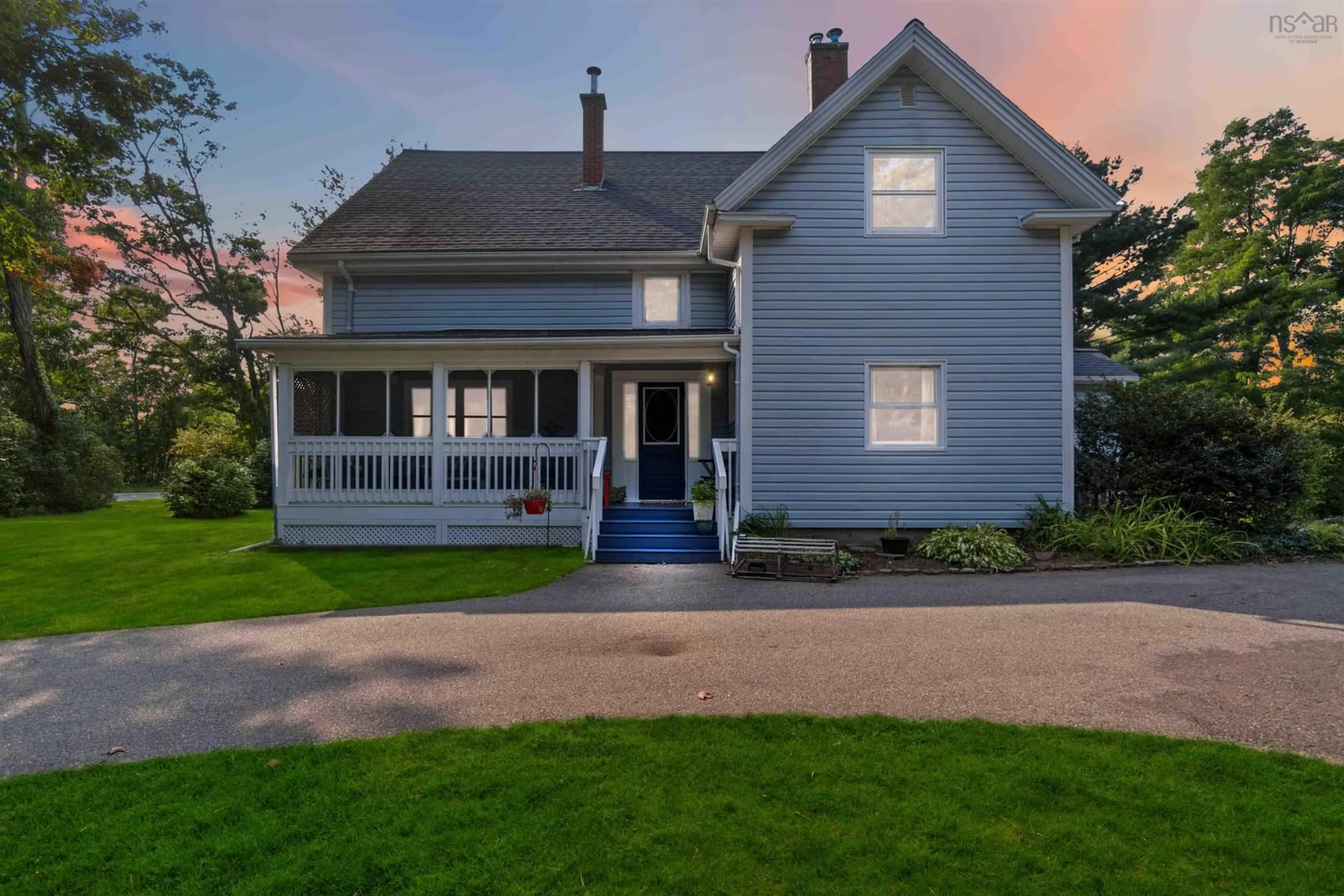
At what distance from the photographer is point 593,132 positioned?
583 inches

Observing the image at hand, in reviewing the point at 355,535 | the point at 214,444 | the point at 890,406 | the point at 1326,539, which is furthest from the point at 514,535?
the point at 214,444

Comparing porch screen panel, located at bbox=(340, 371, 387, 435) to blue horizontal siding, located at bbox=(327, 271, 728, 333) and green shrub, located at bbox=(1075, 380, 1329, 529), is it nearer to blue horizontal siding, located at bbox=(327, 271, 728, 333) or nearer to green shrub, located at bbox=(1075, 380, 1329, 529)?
blue horizontal siding, located at bbox=(327, 271, 728, 333)

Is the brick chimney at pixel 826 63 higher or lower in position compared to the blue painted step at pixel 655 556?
higher

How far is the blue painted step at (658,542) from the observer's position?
10109 mm

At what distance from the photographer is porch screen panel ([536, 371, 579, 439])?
41.0ft

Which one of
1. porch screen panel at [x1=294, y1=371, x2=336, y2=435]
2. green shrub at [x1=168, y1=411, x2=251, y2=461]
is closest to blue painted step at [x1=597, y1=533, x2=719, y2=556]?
porch screen panel at [x1=294, y1=371, x2=336, y2=435]

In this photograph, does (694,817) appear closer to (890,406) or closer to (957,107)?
(890,406)

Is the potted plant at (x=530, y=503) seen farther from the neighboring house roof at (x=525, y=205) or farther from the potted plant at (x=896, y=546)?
the potted plant at (x=896, y=546)

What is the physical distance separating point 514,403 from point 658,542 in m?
4.54

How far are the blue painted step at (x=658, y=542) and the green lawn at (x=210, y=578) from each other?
1.91ft

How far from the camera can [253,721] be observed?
4199 millimetres

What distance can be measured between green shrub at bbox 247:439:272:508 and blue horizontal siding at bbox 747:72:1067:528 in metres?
17.5

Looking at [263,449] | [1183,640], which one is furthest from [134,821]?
[263,449]

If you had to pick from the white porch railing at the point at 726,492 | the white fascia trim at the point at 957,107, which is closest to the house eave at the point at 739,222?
the white fascia trim at the point at 957,107
